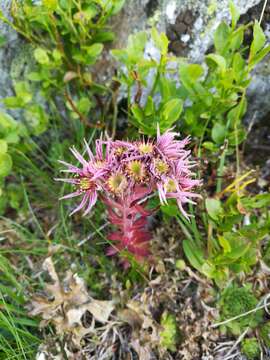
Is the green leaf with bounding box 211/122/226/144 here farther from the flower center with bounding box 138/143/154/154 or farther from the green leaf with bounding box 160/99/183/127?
the flower center with bounding box 138/143/154/154

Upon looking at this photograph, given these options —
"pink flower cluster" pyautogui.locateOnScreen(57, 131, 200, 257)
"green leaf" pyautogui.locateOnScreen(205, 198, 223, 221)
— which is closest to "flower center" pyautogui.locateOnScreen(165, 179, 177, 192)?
"pink flower cluster" pyautogui.locateOnScreen(57, 131, 200, 257)

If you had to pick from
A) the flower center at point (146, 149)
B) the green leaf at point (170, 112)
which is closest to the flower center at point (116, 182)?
the flower center at point (146, 149)

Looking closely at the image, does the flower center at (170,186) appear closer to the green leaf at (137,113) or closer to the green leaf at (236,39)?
the green leaf at (137,113)

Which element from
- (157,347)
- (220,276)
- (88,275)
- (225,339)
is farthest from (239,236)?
(88,275)

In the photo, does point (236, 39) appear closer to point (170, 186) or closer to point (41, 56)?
point (170, 186)

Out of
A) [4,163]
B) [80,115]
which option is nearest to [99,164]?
[4,163]

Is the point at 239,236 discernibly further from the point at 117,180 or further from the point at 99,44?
the point at 99,44

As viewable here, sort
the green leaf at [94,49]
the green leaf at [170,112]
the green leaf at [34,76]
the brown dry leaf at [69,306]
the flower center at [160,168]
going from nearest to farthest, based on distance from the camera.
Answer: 1. the flower center at [160,168]
2. the green leaf at [170,112]
3. the brown dry leaf at [69,306]
4. the green leaf at [94,49]
5. the green leaf at [34,76]
